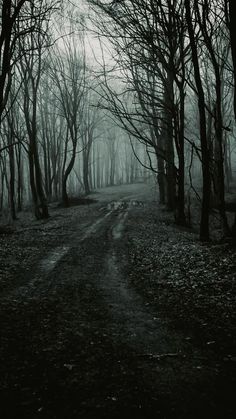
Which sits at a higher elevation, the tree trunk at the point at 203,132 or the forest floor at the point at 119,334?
the tree trunk at the point at 203,132

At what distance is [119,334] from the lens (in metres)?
6.30

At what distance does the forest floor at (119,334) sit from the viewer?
4.31m

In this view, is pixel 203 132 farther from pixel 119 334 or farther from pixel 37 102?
pixel 37 102

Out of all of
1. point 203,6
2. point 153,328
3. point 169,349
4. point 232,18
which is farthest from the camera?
point 203,6

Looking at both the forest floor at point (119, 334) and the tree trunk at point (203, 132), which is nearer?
the forest floor at point (119, 334)

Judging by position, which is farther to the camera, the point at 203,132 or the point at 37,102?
the point at 37,102

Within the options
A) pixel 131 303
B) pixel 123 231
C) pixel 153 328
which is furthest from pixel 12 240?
pixel 153 328

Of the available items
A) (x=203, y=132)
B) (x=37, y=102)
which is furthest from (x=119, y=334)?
(x=37, y=102)

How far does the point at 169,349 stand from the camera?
570 cm

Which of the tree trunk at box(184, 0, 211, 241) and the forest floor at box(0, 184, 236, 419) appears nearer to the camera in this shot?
the forest floor at box(0, 184, 236, 419)

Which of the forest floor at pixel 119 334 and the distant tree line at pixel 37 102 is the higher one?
the distant tree line at pixel 37 102

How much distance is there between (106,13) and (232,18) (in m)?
7.02

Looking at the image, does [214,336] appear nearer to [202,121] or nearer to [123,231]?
[202,121]

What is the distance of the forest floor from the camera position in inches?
170
